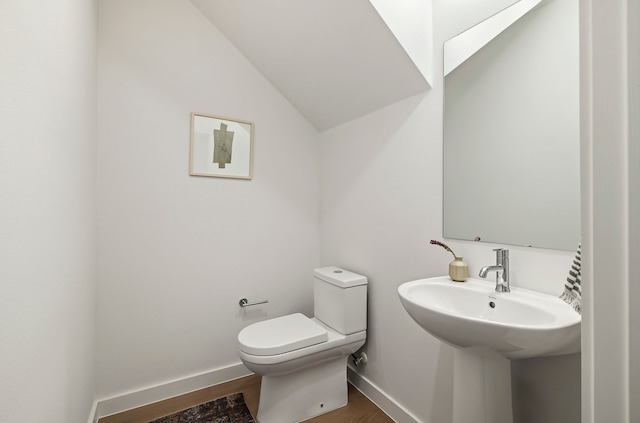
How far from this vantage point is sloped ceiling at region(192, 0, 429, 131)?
144 cm

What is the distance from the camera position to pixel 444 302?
1.20 meters

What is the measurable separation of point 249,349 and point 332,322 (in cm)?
54

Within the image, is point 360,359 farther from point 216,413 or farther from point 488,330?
point 488,330

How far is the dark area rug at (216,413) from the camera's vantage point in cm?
161

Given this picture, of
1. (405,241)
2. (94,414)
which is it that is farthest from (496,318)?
(94,414)

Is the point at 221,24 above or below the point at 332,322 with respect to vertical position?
above

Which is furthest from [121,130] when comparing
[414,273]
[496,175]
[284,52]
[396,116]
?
[496,175]

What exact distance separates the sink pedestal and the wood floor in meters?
0.77

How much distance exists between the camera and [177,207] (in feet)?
6.10

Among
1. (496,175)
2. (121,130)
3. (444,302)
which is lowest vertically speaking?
(444,302)

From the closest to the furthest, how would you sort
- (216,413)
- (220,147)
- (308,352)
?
(308,352) → (216,413) → (220,147)

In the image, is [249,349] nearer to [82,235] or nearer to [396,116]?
[82,235]

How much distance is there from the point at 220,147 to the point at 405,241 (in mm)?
1333

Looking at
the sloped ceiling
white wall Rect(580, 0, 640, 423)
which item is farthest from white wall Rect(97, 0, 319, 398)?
white wall Rect(580, 0, 640, 423)
